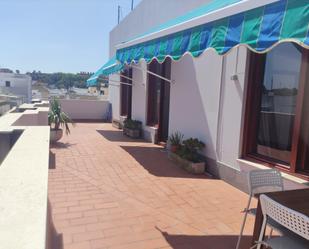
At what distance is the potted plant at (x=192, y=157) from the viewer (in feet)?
24.5

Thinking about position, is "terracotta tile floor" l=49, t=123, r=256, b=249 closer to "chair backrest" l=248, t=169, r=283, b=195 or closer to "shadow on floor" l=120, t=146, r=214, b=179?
"shadow on floor" l=120, t=146, r=214, b=179

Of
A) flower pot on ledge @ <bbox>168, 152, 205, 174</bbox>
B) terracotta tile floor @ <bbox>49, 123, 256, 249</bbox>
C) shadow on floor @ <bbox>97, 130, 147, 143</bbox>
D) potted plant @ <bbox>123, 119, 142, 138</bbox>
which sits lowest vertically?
terracotta tile floor @ <bbox>49, 123, 256, 249</bbox>

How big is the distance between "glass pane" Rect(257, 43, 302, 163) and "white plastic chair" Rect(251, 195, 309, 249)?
3009 mm

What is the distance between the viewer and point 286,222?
2.61 m

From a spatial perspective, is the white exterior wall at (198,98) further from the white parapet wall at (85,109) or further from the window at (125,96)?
the white parapet wall at (85,109)

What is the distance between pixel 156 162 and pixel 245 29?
5.33 m

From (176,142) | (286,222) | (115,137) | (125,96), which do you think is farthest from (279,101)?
(125,96)

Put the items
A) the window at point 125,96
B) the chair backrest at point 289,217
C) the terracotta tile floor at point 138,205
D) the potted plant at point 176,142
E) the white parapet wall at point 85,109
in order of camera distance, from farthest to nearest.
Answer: the white parapet wall at point 85,109, the window at point 125,96, the potted plant at point 176,142, the terracotta tile floor at point 138,205, the chair backrest at point 289,217

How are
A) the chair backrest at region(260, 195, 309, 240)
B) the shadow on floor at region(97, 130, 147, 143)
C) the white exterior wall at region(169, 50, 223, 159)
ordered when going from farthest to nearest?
the shadow on floor at region(97, 130, 147, 143)
the white exterior wall at region(169, 50, 223, 159)
the chair backrest at region(260, 195, 309, 240)

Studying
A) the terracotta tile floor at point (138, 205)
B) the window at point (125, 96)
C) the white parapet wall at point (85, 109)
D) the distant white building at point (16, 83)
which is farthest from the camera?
the distant white building at point (16, 83)

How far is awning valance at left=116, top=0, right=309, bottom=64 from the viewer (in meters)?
3.21

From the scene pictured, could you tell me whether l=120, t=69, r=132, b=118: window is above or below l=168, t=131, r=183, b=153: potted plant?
above

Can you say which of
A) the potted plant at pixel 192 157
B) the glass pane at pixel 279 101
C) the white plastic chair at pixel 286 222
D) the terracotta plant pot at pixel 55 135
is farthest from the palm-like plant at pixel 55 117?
the white plastic chair at pixel 286 222

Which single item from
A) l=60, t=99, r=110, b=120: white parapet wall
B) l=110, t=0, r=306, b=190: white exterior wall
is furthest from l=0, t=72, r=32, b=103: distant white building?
l=110, t=0, r=306, b=190: white exterior wall
